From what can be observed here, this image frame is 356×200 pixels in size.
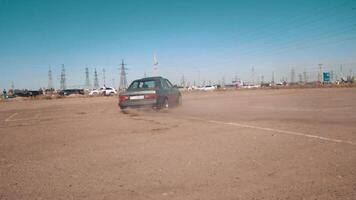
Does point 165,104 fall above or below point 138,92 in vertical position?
below

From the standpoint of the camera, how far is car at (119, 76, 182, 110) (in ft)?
40.4

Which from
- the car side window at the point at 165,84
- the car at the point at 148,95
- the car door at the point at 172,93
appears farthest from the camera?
the car door at the point at 172,93

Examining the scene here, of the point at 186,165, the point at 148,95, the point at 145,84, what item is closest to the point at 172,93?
the point at 145,84

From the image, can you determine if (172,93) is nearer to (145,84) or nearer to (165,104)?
(165,104)

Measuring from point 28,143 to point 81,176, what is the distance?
329cm

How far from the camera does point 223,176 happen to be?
3.70 m

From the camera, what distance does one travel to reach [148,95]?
12320mm

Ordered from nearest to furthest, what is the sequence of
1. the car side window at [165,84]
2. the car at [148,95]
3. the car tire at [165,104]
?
the car at [148,95]
the car tire at [165,104]
the car side window at [165,84]

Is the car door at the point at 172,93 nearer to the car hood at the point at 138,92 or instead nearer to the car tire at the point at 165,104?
the car tire at the point at 165,104

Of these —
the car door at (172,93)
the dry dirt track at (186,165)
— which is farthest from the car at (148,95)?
the dry dirt track at (186,165)

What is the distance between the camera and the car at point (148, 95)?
40.4 ft

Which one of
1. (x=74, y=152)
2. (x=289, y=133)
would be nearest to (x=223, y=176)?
(x=74, y=152)

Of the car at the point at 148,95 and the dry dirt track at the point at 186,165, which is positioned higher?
the car at the point at 148,95

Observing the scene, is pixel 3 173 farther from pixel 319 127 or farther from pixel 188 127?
pixel 319 127
